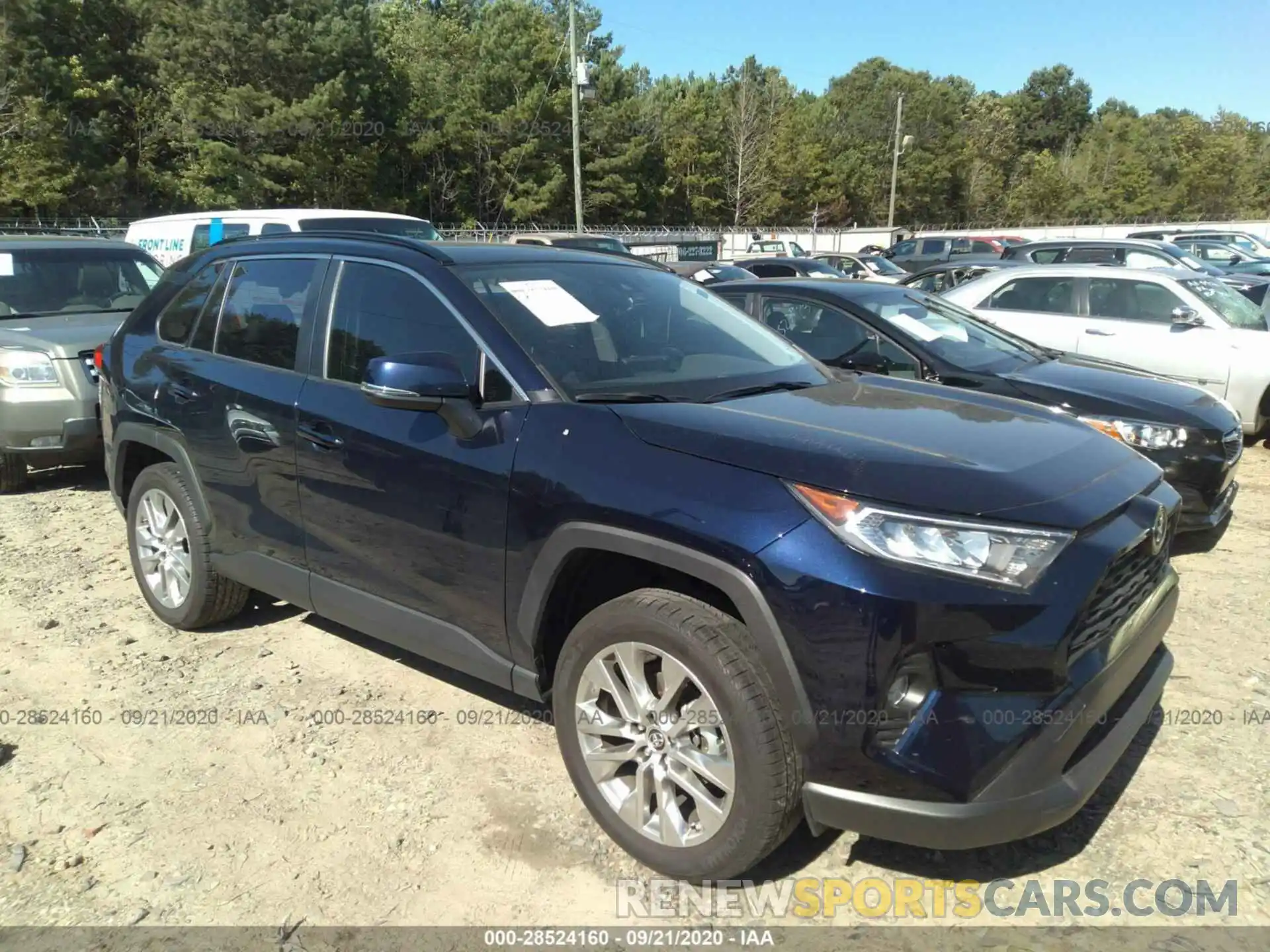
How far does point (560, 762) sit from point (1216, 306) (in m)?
7.65

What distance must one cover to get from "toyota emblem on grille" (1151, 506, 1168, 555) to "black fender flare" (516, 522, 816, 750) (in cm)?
127

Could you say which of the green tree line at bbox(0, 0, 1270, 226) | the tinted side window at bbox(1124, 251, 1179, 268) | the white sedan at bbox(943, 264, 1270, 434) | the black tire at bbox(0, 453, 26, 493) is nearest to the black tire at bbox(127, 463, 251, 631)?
the black tire at bbox(0, 453, 26, 493)

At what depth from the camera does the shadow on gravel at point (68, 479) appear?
705cm

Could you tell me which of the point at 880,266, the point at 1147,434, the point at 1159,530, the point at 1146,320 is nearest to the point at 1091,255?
the point at 1146,320

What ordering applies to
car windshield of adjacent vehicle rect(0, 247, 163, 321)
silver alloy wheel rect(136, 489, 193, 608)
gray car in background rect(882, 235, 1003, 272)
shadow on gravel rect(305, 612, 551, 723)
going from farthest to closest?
1. gray car in background rect(882, 235, 1003, 272)
2. car windshield of adjacent vehicle rect(0, 247, 163, 321)
3. silver alloy wheel rect(136, 489, 193, 608)
4. shadow on gravel rect(305, 612, 551, 723)

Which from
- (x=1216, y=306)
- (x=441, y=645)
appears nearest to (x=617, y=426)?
(x=441, y=645)

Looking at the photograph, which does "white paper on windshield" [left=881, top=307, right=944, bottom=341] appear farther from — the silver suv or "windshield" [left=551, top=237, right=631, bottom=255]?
"windshield" [left=551, top=237, right=631, bottom=255]

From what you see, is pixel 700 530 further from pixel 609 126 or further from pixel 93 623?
pixel 609 126

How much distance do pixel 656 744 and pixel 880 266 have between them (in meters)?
23.4

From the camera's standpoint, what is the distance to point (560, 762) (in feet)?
10.7

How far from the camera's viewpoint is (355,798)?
3.06m

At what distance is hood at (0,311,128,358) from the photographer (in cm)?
636

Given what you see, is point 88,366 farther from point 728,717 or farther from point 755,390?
point 728,717

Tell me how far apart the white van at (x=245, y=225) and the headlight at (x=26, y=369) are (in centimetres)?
331
